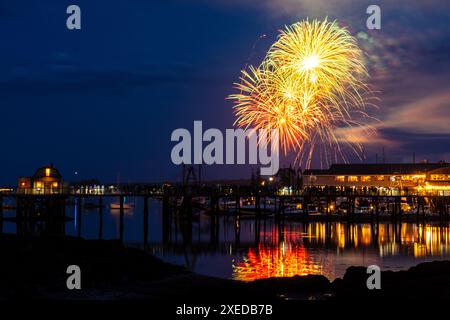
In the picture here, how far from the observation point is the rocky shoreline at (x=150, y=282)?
96.7ft

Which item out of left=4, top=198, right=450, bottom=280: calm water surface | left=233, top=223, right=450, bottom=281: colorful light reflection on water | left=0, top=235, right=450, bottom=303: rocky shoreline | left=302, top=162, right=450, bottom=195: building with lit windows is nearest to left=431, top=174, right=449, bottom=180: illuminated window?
left=302, top=162, right=450, bottom=195: building with lit windows

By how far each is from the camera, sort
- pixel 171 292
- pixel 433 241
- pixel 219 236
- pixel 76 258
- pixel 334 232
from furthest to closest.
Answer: pixel 334 232, pixel 219 236, pixel 433 241, pixel 76 258, pixel 171 292

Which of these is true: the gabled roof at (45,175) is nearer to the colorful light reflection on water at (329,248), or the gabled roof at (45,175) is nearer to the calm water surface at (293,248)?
the calm water surface at (293,248)

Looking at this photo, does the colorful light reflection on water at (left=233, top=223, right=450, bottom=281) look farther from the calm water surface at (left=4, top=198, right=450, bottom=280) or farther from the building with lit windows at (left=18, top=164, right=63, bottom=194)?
the building with lit windows at (left=18, top=164, right=63, bottom=194)

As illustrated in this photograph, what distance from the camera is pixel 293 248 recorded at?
59.8 metres

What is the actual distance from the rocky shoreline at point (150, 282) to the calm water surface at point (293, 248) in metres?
7.05

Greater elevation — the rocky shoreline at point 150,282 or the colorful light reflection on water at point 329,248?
the rocky shoreline at point 150,282

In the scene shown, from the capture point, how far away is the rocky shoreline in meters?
29.5

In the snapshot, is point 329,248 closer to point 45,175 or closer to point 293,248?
point 293,248

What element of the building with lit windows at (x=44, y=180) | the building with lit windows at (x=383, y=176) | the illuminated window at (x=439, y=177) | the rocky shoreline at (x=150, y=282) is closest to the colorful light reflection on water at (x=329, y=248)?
the rocky shoreline at (x=150, y=282)
